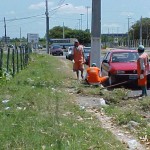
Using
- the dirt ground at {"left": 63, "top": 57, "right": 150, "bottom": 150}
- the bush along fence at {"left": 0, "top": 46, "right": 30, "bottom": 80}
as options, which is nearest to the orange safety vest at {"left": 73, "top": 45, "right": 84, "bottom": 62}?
the bush along fence at {"left": 0, "top": 46, "right": 30, "bottom": 80}

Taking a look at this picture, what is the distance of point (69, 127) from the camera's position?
271 inches

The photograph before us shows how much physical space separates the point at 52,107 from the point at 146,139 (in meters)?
2.73

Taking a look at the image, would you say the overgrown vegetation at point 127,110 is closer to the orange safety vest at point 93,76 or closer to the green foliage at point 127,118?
the green foliage at point 127,118

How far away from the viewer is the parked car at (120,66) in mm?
14891

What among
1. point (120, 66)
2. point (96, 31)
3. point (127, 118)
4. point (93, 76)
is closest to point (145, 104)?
point (127, 118)

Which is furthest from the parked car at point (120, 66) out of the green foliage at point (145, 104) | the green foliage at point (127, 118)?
the green foliage at point (127, 118)

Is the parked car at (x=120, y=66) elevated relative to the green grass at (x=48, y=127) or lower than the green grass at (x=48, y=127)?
elevated

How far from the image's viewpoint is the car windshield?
16281mm

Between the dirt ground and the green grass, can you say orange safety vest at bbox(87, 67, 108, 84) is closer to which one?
the dirt ground

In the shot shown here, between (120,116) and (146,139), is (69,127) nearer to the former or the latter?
(146,139)

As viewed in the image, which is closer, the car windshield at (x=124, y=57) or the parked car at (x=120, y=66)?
the parked car at (x=120, y=66)

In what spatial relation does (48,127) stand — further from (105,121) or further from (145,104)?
(145,104)

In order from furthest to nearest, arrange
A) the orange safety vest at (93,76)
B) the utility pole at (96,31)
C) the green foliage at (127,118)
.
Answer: the utility pole at (96,31)
the orange safety vest at (93,76)
the green foliage at (127,118)

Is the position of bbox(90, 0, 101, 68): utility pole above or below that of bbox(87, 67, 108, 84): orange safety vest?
above
